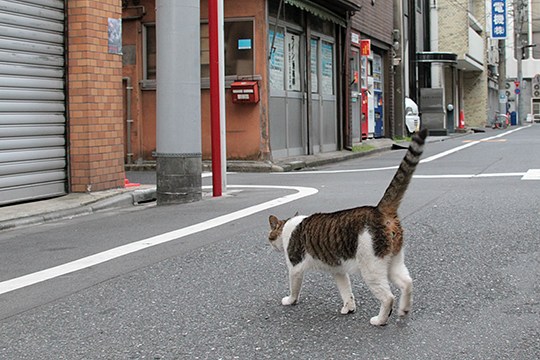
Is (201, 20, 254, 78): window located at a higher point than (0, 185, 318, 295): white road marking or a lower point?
higher

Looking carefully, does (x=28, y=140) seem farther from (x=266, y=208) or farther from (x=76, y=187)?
(x=266, y=208)

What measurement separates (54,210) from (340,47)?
13.7 meters

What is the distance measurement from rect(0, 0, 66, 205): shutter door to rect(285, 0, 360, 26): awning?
709cm

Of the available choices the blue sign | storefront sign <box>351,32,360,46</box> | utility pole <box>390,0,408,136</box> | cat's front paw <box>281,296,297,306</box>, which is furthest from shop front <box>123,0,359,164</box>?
the blue sign

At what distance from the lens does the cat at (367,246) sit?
4.12 meters

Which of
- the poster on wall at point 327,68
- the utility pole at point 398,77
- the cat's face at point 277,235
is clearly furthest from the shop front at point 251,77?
the cat's face at point 277,235

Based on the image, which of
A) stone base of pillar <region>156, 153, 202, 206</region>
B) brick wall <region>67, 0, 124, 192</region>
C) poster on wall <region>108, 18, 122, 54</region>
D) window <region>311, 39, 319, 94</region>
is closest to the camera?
stone base of pillar <region>156, 153, 202, 206</region>

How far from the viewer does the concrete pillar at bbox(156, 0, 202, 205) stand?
405 inches

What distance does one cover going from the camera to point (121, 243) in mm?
7293

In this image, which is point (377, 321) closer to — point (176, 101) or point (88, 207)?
point (88, 207)

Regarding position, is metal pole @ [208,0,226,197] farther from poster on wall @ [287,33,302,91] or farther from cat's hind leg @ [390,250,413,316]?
cat's hind leg @ [390,250,413,316]

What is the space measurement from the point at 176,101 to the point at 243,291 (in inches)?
217

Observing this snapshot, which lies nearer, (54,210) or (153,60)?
(54,210)

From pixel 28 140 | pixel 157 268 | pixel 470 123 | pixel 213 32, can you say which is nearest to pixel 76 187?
pixel 28 140
